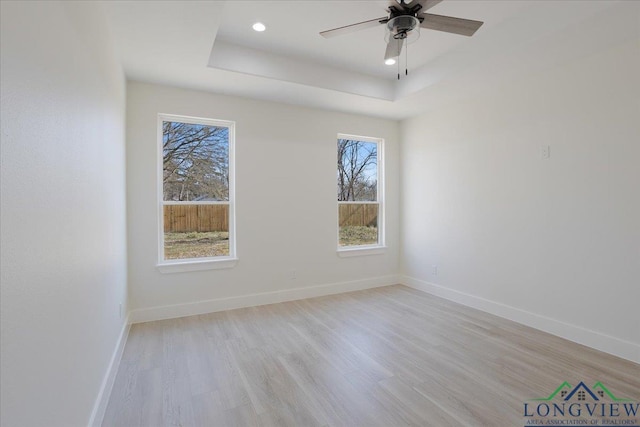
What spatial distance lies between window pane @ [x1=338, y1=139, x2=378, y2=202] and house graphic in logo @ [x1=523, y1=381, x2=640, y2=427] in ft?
10.8

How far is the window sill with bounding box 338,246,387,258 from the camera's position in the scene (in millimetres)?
4672

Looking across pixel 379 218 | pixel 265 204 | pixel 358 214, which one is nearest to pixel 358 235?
pixel 358 214

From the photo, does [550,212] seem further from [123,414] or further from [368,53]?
[123,414]

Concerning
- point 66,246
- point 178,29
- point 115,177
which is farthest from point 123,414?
point 178,29

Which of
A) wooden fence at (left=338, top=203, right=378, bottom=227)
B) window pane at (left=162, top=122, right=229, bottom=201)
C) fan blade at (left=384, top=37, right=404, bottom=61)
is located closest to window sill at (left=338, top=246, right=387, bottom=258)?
wooden fence at (left=338, top=203, right=378, bottom=227)

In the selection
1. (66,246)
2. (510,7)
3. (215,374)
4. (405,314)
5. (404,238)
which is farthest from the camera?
(404,238)

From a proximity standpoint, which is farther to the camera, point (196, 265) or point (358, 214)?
point (358, 214)

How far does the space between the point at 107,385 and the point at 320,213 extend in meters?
3.01

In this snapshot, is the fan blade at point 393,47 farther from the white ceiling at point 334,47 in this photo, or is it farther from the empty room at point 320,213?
the white ceiling at point 334,47

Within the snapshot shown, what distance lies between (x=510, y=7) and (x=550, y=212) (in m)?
1.94

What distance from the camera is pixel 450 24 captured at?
86.6 inches

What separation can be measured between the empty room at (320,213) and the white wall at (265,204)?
27mm

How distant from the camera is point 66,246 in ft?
4.41

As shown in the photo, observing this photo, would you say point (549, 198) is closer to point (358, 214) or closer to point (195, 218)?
point (358, 214)
